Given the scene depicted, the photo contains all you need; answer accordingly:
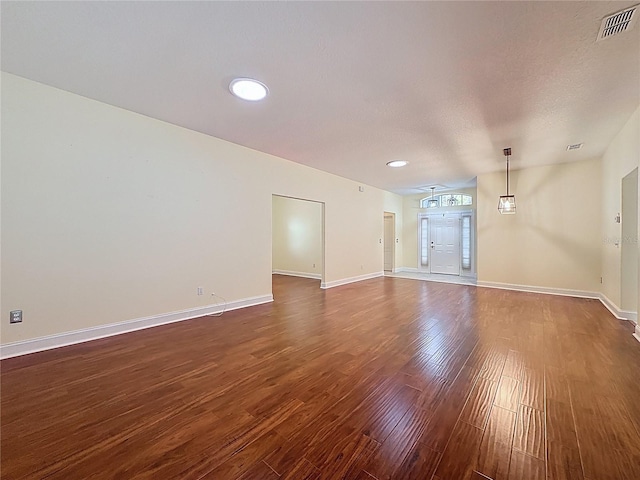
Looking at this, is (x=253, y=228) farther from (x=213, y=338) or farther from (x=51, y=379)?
(x=51, y=379)

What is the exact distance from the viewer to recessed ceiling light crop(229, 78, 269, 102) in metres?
2.55

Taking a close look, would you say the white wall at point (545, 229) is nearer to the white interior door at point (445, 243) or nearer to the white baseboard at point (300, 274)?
the white interior door at point (445, 243)

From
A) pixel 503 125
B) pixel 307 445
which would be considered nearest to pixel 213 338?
pixel 307 445

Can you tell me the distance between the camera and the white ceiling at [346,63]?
177 cm

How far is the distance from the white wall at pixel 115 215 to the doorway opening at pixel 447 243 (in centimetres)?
601

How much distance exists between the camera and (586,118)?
327 cm

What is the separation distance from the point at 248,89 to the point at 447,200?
752 centimetres

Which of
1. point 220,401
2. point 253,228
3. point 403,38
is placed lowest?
point 220,401

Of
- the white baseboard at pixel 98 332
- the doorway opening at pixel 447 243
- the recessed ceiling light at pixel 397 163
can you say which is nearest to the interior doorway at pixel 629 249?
the recessed ceiling light at pixel 397 163

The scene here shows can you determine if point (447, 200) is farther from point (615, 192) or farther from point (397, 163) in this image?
point (615, 192)

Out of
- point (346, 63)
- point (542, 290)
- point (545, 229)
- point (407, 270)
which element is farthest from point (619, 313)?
point (407, 270)

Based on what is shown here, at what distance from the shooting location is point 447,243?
27.3 ft

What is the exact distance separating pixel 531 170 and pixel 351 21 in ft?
19.4

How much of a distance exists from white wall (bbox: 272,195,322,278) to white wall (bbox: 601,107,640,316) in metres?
5.75
